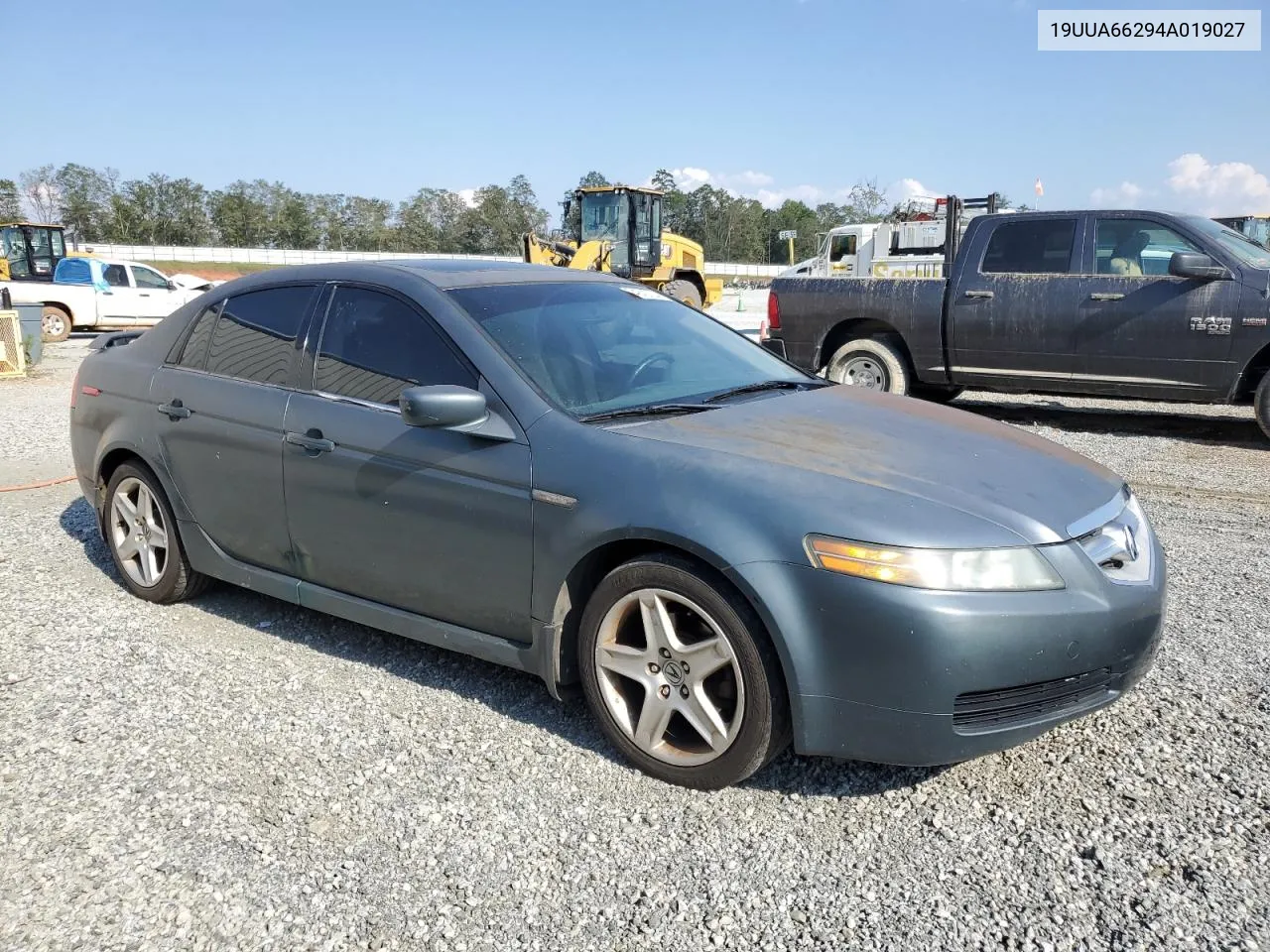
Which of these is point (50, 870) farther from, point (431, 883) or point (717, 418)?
point (717, 418)

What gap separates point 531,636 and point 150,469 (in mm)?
2290

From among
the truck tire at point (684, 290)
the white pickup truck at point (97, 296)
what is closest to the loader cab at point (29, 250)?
the white pickup truck at point (97, 296)

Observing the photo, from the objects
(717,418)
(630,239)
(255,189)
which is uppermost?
(255,189)

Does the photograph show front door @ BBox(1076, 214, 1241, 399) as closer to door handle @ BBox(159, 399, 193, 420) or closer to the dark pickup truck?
the dark pickup truck

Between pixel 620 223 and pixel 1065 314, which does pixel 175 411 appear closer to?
pixel 1065 314

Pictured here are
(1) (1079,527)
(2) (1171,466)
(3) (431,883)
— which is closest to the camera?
(3) (431,883)

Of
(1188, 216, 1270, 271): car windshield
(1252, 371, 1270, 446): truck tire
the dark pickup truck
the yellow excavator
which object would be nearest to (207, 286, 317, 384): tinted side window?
the dark pickup truck

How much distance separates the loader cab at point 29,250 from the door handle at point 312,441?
2466 centimetres

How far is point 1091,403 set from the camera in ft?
35.4

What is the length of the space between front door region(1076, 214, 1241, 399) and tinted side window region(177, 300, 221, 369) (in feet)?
22.9

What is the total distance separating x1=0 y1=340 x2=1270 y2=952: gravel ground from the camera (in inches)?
92.4

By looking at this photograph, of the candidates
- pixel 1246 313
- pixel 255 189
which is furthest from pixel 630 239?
pixel 255 189

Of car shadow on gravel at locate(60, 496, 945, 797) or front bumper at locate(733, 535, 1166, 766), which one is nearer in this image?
front bumper at locate(733, 535, 1166, 766)

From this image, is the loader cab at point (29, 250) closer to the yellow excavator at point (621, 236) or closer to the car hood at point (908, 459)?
the yellow excavator at point (621, 236)
